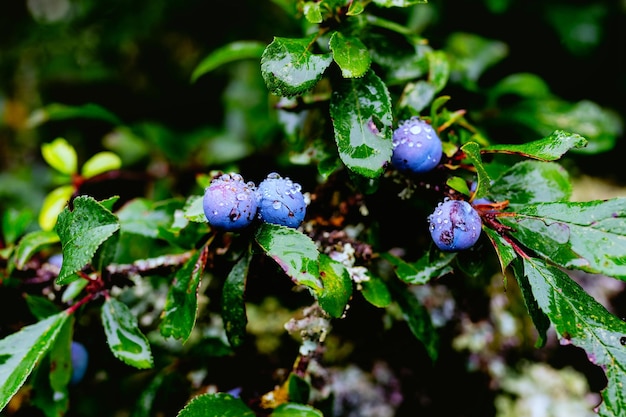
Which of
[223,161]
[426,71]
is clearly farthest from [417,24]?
[223,161]

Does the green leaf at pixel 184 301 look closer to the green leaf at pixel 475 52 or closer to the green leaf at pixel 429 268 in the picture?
the green leaf at pixel 429 268

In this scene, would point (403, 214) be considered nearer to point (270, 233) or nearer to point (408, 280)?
point (408, 280)

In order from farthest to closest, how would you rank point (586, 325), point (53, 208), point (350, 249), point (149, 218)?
point (53, 208) < point (149, 218) < point (350, 249) < point (586, 325)

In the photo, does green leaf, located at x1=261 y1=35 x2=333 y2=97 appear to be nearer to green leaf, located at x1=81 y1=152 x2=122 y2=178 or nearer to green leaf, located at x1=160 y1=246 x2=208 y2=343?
green leaf, located at x1=160 y1=246 x2=208 y2=343

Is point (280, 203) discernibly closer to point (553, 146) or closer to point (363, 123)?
point (363, 123)

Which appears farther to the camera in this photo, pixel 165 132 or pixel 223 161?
pixel 165 132

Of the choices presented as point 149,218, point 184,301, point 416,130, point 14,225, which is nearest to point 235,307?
point 184,301

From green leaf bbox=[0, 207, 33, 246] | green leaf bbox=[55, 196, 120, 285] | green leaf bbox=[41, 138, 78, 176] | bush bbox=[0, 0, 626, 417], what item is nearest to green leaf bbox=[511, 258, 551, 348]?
bush bbox=[0, 0, 626, 417]
